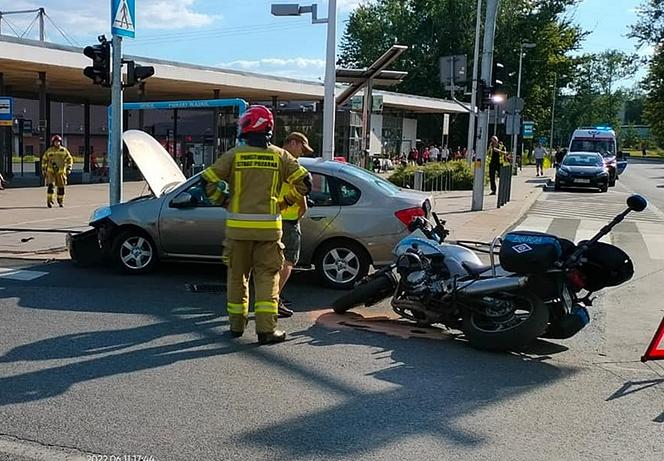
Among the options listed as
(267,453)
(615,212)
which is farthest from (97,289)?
(615,212)

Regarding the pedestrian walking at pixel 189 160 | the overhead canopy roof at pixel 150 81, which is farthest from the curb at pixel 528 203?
the pedestrian walking at pixel 189 160

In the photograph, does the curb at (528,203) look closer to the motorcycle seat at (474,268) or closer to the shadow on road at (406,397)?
the motorcycle seat at (474,268)

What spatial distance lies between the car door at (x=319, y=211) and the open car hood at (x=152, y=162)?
207 centimetres

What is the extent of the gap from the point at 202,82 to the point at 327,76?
16.6m

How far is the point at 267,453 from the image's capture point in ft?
13.0

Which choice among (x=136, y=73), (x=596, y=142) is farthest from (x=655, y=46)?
(x=136, y=73)

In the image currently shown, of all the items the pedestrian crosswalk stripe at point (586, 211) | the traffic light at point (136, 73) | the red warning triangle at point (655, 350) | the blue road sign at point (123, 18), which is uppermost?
the blue road sign at point (123, 18)

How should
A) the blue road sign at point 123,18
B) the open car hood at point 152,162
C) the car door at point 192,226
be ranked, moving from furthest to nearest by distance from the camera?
the blue road sign at point 123,18 < the open car hood at point 152,162 < the car door at point 192,226

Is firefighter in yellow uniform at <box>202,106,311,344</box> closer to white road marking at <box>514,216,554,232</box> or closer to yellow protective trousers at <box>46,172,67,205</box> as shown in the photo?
white road marking at <box>514,216,554,232</box>

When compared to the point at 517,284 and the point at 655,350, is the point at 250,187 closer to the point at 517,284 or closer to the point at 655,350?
the point at 517,284

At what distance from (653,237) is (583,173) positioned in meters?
13.4

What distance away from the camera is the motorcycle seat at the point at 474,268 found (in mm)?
6469

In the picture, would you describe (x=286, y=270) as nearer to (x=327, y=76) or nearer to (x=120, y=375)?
(x=120, y=375)

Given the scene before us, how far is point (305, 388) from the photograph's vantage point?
5.08 metres
